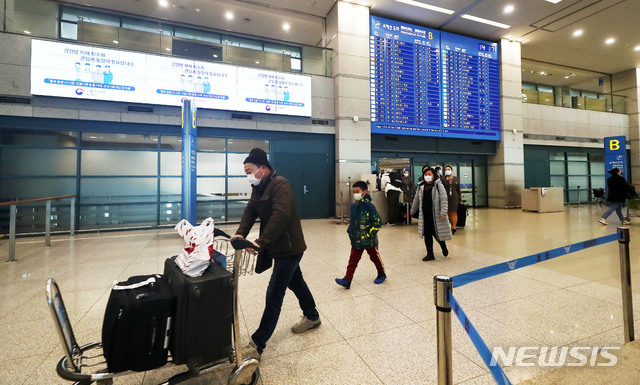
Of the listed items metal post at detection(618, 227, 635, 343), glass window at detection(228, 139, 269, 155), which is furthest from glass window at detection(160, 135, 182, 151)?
metal post at detection(618, 227, 635, 343)

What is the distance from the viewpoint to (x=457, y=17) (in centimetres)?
1092

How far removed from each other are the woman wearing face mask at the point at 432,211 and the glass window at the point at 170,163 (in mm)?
7438

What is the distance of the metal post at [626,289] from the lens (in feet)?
7.39

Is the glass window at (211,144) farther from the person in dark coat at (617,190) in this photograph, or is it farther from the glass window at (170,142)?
the person in dark coat at (617,190)

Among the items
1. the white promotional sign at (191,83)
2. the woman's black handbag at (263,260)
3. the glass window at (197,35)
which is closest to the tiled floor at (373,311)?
the woman's black handbag at (263,260)

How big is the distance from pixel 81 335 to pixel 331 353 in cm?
213

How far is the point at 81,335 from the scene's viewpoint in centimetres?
247

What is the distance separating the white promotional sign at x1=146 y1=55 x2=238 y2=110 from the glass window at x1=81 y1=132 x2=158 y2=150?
1.15m

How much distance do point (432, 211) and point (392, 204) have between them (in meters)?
4.18

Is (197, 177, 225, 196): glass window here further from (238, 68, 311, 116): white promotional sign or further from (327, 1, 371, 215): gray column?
(327, 1, 371, 215): gray column

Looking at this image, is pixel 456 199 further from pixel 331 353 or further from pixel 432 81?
pixel 331 353

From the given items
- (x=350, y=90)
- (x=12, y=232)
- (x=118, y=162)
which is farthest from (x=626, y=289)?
(x=118, y=162)

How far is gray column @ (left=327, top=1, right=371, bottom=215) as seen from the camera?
32.7 feet

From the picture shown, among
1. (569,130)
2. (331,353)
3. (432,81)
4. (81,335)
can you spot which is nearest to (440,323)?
(331,353)
